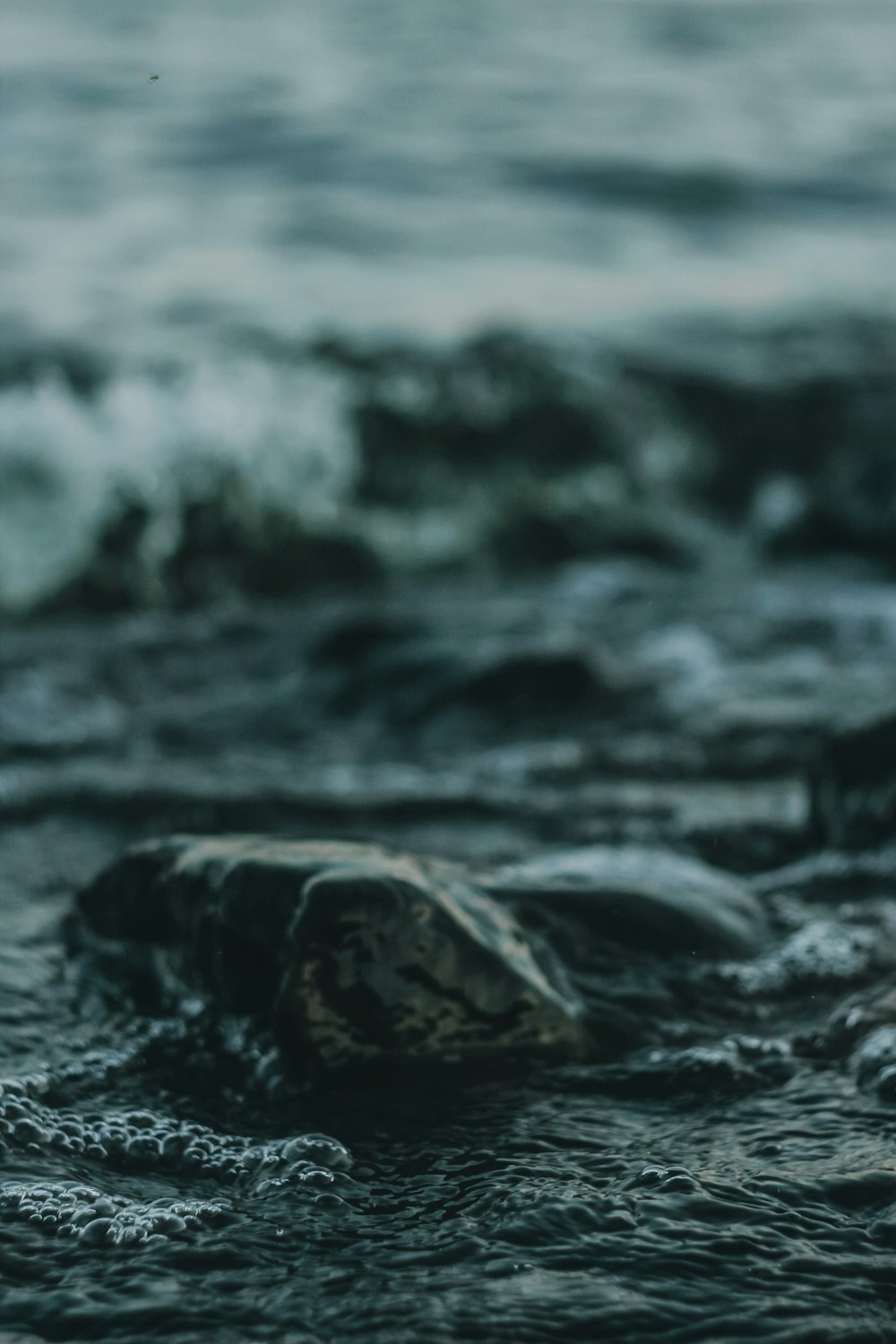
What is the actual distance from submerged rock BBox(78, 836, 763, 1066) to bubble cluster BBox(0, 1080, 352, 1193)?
0.69 feet

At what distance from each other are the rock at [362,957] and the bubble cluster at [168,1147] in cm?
21

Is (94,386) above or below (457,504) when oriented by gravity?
above

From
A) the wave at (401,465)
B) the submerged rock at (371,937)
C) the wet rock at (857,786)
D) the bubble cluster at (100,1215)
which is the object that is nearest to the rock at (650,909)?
the submerged rock at (371,937)

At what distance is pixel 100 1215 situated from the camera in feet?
6.40

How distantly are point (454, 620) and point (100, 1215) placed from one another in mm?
4067

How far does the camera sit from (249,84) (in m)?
14.6

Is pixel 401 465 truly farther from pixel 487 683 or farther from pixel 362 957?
pixel 362 957

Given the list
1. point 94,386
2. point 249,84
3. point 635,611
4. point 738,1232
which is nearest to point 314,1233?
point 738,1232

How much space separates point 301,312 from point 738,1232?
8360 mm

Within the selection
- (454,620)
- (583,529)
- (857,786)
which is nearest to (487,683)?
(454,620)

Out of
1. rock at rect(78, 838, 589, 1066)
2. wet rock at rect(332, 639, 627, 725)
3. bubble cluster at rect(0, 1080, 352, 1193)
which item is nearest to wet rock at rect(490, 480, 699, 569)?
wet rock at rect(332, 639, 627, 725)

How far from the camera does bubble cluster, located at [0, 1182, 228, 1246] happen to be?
1.91 metres

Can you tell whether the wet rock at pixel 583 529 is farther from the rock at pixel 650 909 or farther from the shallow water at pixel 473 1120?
the rock at pixel 650 909

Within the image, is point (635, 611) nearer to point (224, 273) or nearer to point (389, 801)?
point (389, 801)
